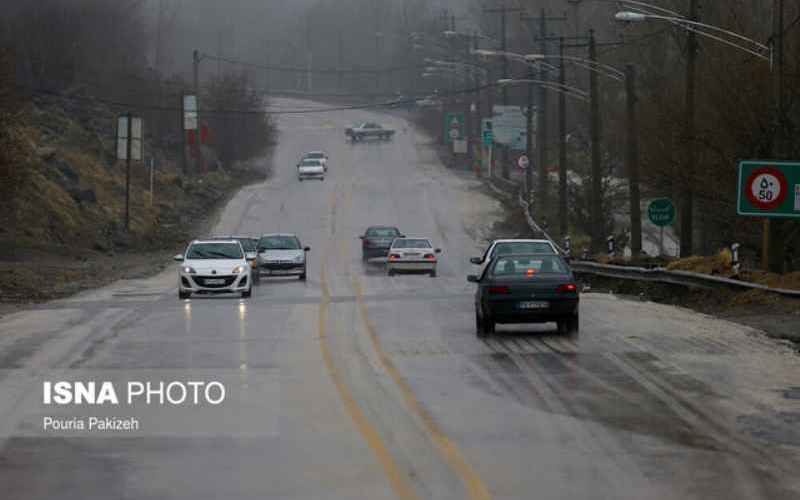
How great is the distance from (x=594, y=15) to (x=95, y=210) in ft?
167

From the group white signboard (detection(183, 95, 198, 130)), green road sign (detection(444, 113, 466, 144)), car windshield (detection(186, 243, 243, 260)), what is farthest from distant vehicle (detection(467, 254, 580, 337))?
green road sign (detection(444, 113, 466, 144))

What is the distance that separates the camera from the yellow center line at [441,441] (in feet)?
40.7

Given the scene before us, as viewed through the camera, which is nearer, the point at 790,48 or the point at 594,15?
the point at 790,48

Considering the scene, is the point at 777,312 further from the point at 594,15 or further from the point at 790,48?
the point at 594,15

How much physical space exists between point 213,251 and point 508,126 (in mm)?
57400

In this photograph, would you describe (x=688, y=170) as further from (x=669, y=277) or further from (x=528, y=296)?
(x=528, y=296)

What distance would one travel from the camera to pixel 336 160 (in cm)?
12088

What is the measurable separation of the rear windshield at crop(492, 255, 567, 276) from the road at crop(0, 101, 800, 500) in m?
1.15

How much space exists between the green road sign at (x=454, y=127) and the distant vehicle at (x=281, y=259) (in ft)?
225

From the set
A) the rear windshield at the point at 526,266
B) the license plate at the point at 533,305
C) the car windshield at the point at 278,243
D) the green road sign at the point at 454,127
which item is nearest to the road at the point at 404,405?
the license plate at the point at 533,305

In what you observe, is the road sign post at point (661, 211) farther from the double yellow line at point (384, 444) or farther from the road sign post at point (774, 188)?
the double yellow line at point (384, 444)

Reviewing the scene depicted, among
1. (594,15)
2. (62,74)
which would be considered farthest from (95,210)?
(594,15)

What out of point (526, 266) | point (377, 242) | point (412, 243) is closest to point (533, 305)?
point (526, 266)

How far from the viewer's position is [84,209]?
76.8 metres
